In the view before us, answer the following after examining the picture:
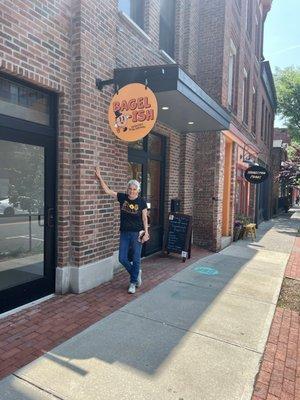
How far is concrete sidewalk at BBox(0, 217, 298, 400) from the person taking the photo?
291 centimetres

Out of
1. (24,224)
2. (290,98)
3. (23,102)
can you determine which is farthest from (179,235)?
(290,98)

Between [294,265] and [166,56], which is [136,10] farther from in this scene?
[294,265]

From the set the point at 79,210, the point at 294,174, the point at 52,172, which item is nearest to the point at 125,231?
the point at 79,210

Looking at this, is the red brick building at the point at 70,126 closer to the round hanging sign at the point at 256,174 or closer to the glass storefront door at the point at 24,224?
the glass storefront door at the point at 24,224

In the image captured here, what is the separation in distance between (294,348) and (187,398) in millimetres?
1659

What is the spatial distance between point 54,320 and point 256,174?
10.2 meters

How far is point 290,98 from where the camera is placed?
2959cm

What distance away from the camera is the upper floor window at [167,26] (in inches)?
324

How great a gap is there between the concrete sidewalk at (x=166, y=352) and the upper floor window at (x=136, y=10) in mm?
5268

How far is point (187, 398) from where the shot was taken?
2854mm

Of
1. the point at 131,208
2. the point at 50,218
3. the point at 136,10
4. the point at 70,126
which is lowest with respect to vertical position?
the point at 50,218

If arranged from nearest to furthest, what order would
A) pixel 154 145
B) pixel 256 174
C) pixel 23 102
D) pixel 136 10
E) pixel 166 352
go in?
pixel 166 352, pixel 23 102, pixel 136 10, pixel 154 145, pixel 256 174

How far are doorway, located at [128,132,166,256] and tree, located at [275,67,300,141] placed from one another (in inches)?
975

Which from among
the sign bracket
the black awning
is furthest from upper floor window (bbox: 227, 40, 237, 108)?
the sign bracket
